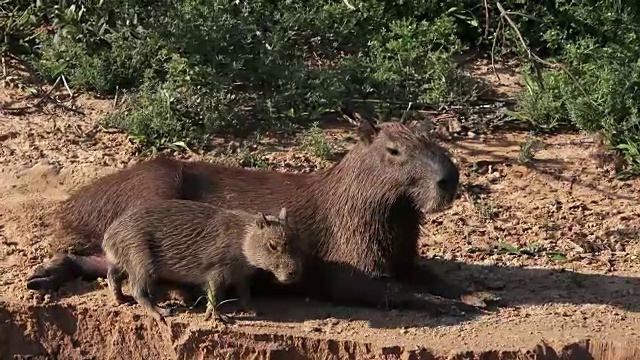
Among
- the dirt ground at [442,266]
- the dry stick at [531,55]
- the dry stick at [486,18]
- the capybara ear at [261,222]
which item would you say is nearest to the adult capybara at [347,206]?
the dirt ground at [442,266]

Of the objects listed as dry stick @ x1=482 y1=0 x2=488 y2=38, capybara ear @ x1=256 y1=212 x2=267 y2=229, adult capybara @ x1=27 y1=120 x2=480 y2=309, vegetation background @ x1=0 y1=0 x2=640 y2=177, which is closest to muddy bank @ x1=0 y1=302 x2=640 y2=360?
adult capybara @ x1=27 y1=120 x2=480 y2=309

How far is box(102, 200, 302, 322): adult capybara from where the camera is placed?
21.1ft

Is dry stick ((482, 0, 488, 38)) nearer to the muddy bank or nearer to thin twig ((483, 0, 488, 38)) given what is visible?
thin twig ((483, 0, 488, 38))

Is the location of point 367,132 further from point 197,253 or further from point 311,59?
point 311,59

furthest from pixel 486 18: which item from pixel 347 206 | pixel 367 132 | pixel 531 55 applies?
pixel 347 206

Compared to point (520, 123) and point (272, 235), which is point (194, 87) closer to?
point (520, 123)

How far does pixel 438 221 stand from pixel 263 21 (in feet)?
8.62

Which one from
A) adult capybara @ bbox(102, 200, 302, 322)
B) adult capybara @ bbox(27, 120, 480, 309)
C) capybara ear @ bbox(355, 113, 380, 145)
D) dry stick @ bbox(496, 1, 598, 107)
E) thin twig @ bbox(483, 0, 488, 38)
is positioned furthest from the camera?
thin twig @ bbox(483, 0, 488, 38)

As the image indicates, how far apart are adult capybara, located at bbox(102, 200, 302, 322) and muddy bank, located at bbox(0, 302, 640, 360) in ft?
0.41

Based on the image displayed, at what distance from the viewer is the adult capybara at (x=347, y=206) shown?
264 inches

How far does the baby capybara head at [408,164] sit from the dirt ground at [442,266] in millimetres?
634

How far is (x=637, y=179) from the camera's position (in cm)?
868

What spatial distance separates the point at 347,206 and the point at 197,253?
2.87ft

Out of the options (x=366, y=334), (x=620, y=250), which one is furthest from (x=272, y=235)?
(x=620, y=250)
